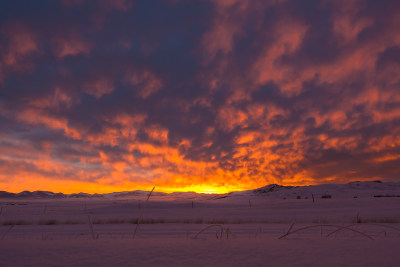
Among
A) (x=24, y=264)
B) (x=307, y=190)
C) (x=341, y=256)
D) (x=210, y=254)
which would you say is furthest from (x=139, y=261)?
(x=307, y=190)

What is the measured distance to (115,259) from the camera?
1.12 metres

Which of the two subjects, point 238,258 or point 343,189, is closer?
point 238,258

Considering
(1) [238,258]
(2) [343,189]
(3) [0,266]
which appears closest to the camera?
(3) [0,266]

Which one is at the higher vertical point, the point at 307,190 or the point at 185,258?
the point at 307,190

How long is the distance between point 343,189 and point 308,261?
28504 mm

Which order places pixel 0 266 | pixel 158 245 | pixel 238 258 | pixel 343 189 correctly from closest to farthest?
pixel 0 266 < pixel 238 258 < pixel 158 245 < pixel 343 189

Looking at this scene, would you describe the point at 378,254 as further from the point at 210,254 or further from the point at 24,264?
the point at 24,264

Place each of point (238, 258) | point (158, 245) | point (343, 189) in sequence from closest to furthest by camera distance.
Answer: point (238, 258)
point (158, 245)
point (343, 189)

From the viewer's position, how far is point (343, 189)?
88.0 ft

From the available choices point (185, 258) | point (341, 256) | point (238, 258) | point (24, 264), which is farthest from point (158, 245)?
point (341, 256)

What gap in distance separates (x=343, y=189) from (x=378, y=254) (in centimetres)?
2830

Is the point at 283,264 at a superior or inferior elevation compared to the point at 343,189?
inferior

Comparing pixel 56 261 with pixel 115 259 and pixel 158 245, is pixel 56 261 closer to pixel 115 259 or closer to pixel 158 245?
pixel 115 259

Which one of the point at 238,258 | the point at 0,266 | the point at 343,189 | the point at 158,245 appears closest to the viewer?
the point at 0,266
